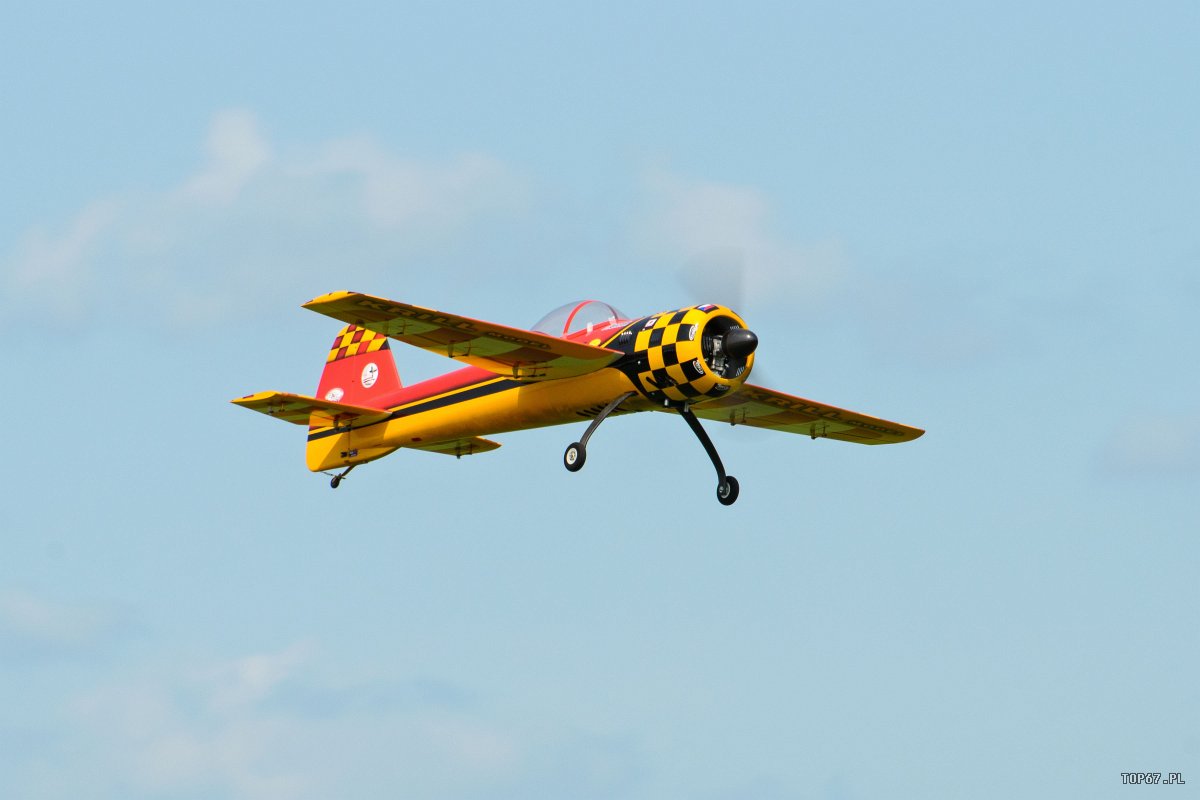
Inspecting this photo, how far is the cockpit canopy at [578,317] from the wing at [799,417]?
2.38 meters

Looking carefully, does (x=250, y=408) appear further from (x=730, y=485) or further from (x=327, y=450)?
(x=730, y=485)

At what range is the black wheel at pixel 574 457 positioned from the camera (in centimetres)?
2580

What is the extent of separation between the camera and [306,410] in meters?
30.7

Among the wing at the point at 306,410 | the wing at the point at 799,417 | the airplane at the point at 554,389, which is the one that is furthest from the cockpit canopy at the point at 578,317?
the wing at the point at 306,410

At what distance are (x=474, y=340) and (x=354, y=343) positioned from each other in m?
6.88

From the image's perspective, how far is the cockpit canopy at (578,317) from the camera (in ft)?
88.6

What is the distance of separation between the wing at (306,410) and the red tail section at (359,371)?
33 cm

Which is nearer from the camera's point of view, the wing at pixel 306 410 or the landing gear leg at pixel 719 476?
the landing gear leg at pixel 719 476

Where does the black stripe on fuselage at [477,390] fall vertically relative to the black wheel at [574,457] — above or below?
above

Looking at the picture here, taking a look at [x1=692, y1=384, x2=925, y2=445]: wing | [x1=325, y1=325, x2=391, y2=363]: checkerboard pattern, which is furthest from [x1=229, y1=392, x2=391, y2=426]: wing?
[x1=692, y1=384, x2=925, y2=445]: wing

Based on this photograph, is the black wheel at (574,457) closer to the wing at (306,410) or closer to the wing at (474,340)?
the wing at (474,340)

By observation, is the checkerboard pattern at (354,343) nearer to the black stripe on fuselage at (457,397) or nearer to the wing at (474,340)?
the black stripe on fuselage at (457,397)

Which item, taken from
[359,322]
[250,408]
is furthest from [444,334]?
[250,408]

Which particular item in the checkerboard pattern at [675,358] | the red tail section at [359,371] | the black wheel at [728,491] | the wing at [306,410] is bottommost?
the black wheel at [728,491]
